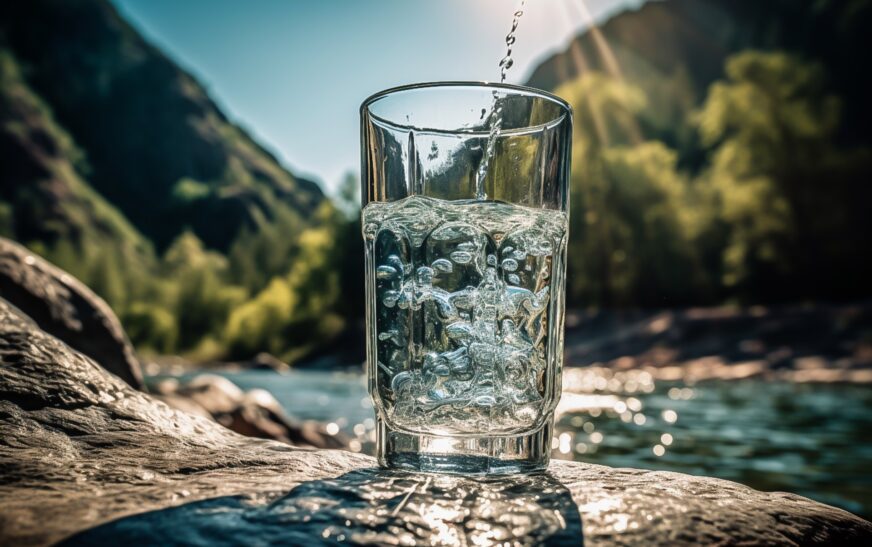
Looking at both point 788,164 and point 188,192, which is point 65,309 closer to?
point 788,164

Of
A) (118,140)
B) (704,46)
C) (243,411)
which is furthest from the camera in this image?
(118,140)

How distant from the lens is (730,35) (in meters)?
92.4

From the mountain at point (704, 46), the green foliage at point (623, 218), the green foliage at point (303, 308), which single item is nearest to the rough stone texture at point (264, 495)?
the green foliage at point (623, 218)

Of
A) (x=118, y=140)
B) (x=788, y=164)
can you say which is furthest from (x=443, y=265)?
(x=118, y=140)

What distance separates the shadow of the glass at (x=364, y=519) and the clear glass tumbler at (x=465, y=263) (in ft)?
1.00

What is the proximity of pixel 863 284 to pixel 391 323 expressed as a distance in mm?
32659

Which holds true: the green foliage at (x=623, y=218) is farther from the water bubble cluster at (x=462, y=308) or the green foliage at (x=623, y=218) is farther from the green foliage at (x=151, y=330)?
the green foliage at (x=151, y=330)

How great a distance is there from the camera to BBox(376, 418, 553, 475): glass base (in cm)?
145

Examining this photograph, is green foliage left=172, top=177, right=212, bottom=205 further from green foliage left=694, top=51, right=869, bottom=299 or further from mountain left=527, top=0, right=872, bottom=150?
green foliage left=694, top=51, right=869, bottom=299

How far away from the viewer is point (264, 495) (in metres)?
1.11

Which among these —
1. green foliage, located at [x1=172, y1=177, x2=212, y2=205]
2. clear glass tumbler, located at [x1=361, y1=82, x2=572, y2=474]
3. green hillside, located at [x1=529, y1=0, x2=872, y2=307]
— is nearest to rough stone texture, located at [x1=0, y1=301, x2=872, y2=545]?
clear glass tumbler, located at [x1=361, y1=82, x2=572, y2=474]

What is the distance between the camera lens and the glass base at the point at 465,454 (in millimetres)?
1450

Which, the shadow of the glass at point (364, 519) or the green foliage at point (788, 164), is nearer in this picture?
the shadow of the glass at point (364, 519)

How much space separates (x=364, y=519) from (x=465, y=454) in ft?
1.47
